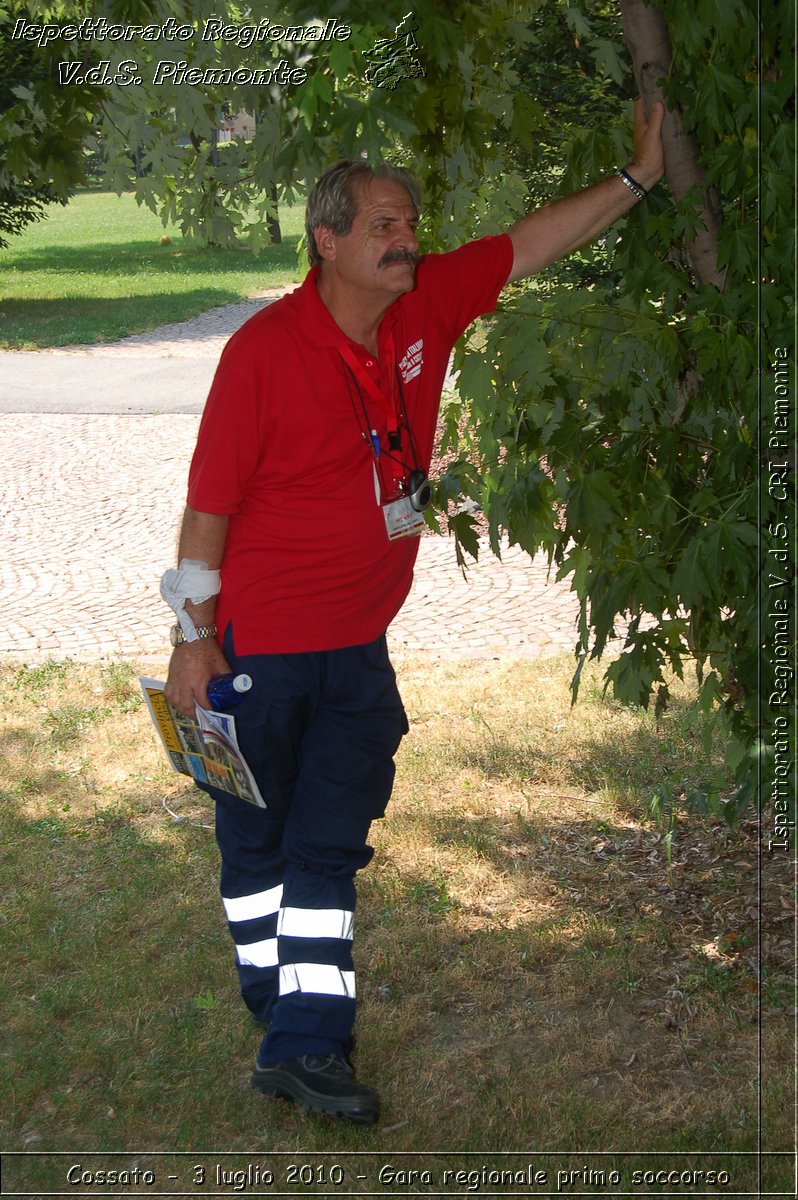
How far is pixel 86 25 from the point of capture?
312 centimetres

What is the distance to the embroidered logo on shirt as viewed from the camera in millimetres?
3291

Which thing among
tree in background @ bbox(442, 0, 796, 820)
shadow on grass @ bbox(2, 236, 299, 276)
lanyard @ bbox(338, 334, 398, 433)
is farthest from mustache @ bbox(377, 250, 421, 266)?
shadow on grass @ bbox(2, 236, 299, 276)

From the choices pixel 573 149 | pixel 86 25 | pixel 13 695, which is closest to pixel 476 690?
pixel 13 695

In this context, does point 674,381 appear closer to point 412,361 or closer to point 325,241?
point 412,361

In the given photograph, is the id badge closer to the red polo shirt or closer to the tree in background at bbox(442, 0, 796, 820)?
the red polo shirt

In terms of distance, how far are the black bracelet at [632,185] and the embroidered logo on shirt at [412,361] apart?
61 centimetres

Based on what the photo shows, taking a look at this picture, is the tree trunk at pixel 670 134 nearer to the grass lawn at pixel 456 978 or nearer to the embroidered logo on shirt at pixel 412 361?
the embroidered logo on shirt at pixel 412 361

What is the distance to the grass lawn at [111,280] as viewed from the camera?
2030 cm

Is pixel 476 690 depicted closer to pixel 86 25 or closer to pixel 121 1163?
pixel 121 1163

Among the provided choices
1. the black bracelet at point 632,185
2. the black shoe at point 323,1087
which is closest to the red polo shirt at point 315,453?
the black bracelet at point 632,185

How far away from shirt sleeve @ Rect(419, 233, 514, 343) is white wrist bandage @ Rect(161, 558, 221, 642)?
0.84 metres

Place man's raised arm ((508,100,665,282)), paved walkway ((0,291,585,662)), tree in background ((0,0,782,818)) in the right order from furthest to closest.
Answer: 1. paved walkway ((0,291,585,662))
2. man's raised arm ((508,100,665,282))
3. tree in background ((0,0,782,818))

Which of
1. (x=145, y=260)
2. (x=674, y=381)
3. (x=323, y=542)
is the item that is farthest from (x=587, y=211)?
(x=145, y=260)

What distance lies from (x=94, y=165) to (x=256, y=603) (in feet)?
4.46
